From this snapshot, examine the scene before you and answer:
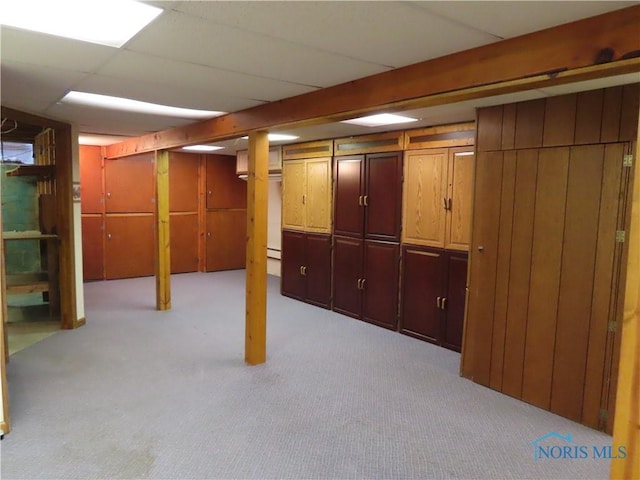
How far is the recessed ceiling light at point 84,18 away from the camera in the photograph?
67.1 inches

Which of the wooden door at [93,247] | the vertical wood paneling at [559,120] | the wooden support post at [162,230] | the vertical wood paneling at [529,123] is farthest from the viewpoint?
the wooden door at [93,247]

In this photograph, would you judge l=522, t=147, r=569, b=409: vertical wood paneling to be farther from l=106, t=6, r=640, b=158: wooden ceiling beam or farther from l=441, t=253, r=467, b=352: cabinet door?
l=106, t=6, r=640, b=158: wooden ceiling beam

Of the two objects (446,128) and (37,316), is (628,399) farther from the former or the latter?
(37,316)

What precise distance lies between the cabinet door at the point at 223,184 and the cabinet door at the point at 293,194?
8.03 feet

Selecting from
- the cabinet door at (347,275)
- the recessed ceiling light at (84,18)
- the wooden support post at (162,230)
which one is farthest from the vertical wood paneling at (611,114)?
the wooden support post at (162,230)

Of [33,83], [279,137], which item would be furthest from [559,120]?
[33,83]

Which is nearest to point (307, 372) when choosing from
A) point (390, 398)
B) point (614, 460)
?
point (390, 398)

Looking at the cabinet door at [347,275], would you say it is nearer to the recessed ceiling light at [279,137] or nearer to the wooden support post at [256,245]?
the recessed ceiling light at [279,137]

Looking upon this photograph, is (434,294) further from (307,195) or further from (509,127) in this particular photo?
(307,195)

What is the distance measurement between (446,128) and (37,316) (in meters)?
4.97

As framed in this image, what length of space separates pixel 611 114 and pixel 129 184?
22.7 ft

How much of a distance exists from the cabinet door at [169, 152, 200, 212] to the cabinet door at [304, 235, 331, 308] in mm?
3150

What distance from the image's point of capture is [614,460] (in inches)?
50.1

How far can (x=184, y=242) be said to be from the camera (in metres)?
7.93
